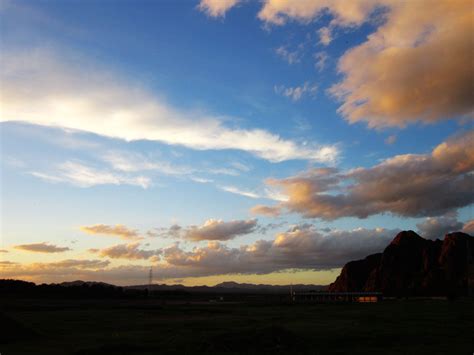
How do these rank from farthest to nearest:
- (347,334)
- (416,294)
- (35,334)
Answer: (416,294) < (347,334) < (35,334)

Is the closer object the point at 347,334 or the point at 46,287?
the point at 347,334

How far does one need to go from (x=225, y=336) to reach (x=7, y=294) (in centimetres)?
15595

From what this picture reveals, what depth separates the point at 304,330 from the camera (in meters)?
49.3

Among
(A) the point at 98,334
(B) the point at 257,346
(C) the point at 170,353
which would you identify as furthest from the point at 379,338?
(A) the point at 98,334

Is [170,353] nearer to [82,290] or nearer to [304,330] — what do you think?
[304,330]

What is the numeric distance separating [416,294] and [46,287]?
503 ft

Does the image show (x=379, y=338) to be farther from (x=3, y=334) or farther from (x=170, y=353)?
(x=3, y=334)

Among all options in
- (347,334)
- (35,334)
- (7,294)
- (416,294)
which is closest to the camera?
(35,334)

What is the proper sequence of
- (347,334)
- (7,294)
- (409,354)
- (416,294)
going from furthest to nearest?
(416,294)
(7,294)
(347,334)
(409,354)

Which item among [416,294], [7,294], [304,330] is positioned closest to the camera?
[304,330]

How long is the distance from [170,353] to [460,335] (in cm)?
2864

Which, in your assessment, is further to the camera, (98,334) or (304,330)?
(304,330)

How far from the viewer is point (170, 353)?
3319 cm

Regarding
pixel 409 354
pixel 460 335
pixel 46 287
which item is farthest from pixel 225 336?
pixel 46 287
